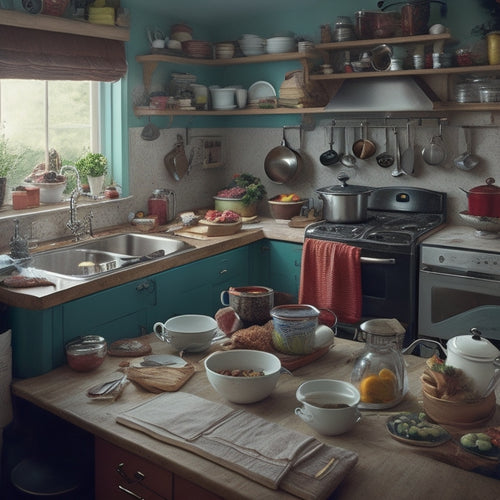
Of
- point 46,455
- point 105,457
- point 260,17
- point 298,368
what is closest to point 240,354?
point 298,368

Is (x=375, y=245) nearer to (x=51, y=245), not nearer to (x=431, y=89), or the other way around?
(x=431, y=89)

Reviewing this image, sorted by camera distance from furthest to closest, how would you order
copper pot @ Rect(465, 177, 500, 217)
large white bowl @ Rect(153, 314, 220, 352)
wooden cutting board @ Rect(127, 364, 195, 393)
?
1. copper pot @ Rect(465, 177, 500, 217)
2. large white bowl @ Rect(153, 314, 220, 352)
3. wooden cutting board @ Rect(127, 364, 195, 393)

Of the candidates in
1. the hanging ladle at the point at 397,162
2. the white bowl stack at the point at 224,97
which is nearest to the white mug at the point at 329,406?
the hanging ladle at the point at 397,162

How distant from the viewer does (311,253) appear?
434cm

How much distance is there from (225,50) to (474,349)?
366cm

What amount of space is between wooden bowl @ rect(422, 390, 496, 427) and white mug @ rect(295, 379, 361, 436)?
8.5 inches

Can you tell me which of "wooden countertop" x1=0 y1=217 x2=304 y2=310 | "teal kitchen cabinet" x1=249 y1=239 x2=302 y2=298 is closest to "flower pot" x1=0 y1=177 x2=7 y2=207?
"wooden countertop" x1=0 y1=217 x2=304 y2=310

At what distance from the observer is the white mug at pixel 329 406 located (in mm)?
1888

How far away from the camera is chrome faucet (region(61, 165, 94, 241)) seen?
4086mm

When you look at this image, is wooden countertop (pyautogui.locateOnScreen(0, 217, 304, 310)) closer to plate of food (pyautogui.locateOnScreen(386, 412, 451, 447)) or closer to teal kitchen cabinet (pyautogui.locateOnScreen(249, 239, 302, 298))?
teal kitchen cabinet (pyautogui.locateOnScreen(249, 239, 302, 298))

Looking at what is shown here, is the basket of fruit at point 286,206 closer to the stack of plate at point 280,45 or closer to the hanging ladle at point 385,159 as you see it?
the hanging ladle at point 385,159

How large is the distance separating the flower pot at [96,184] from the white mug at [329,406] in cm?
279

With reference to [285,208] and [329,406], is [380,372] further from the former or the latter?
[285,208]

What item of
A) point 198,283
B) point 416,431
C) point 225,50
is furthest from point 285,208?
point 416,431
